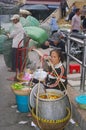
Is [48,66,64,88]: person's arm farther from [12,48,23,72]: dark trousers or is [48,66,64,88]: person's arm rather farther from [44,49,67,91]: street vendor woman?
[12,48,23,72]: dark trousers

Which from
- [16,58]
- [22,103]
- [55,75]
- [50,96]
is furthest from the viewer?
[16,58]

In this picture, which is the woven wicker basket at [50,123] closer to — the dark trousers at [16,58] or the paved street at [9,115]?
the paved street at [9,115]

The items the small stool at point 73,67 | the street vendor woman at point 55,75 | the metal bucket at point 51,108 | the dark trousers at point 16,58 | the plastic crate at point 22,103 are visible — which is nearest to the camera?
the metal bucket at point 51,108

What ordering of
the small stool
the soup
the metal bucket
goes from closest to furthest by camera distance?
the metal bucket < the soup < the small stool

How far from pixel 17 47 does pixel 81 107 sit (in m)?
3.89

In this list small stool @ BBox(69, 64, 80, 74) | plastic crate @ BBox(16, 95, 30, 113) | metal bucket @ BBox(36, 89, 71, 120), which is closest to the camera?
metal bucket @ BBox(36, 89, 71, 120)

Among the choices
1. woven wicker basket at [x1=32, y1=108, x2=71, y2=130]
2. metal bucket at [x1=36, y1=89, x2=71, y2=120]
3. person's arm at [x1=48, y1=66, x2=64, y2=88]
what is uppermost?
person's arm at [x1=48, y1=66, x2=64, y2=88]

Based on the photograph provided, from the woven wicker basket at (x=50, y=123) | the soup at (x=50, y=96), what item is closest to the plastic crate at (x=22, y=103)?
the soup at (x=50, y=96)

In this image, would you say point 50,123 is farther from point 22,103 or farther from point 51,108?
point 22,103

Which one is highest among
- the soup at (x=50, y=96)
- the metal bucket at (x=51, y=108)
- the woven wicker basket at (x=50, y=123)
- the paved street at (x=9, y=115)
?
the soup at (x=50, y=96)

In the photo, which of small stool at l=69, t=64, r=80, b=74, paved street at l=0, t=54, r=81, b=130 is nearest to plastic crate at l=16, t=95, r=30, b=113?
paved street at l=0, t=54, r=81, b=130

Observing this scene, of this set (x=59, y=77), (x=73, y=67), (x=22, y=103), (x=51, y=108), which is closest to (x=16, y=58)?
(x=73, y=67)

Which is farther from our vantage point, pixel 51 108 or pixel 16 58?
pixel 16 58

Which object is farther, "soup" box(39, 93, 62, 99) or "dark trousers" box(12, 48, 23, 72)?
"dark trousers" box(12, 48, 23, 72)
